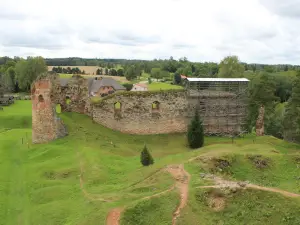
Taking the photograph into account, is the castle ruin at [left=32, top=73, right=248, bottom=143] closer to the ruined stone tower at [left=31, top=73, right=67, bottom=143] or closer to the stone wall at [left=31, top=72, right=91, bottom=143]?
the stone wall at [left=31, top=72, right=91, bottom=143]

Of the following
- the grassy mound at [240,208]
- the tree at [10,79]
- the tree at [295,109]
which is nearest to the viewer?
the grassy mound at [240,208]

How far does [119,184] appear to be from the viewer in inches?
731

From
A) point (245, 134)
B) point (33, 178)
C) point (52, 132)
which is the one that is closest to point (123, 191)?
point (33, 178)

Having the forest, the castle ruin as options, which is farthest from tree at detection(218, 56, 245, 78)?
the castle ruin

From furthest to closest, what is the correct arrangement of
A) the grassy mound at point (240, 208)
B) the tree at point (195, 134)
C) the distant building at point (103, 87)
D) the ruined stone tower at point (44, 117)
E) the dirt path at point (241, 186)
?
the distant building at point (103, 87) → the tree at point (195, 134) → the ruined stone tower at point (44, 117) → the dirt path at point (241, 186) → the grassy mound at point (240, 208)

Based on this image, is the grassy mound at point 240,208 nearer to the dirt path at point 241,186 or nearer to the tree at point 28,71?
the dirt path at point 241,186

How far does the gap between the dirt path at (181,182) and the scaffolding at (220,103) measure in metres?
15.8

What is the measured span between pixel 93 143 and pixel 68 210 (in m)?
11.2

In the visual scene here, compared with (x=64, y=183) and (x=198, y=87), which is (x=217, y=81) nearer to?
(x=198, y=87)

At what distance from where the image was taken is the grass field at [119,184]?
14.1m

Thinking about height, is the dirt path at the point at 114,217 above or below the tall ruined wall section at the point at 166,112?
below

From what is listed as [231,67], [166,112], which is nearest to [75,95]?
[166,112]

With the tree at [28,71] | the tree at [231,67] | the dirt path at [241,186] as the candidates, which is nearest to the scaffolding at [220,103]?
the dirt path at [241,186]

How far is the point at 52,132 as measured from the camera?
1086 inches
